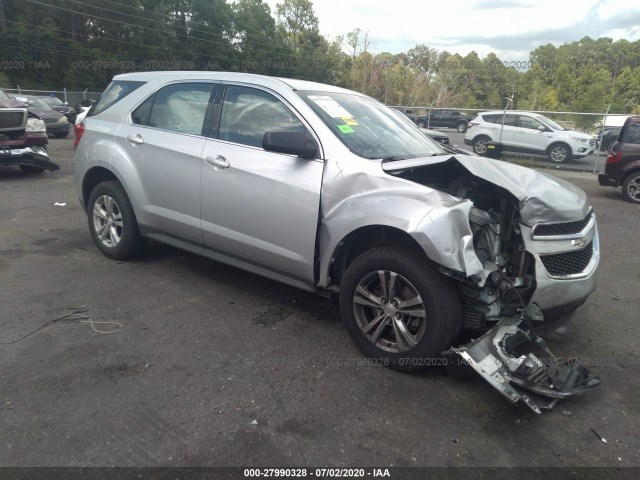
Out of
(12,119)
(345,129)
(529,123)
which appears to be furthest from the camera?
(529,123)

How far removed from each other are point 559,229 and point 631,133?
8.57m

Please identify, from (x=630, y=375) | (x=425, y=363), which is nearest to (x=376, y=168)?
(x=425, y=363)

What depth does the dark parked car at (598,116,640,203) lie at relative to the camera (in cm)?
971

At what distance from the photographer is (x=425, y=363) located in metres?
3.03

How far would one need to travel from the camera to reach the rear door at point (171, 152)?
13.6ft

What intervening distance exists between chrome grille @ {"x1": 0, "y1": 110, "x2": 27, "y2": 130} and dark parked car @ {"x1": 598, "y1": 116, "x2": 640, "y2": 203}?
39.1 ft

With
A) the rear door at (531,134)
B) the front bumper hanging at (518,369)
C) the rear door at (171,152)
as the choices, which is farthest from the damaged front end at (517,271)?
the rear door at (531,134)

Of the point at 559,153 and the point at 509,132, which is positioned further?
the point at 509,132

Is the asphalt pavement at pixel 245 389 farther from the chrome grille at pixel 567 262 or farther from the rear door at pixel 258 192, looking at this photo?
the chrome grille at pixel 567 262

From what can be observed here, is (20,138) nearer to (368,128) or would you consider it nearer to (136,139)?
(136,139)

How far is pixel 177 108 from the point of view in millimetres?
4391

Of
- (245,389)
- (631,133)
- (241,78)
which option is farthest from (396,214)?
(631,133)

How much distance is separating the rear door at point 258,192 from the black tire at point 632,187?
900 centimetres

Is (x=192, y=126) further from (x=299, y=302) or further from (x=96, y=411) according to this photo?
(x=96, y=411)
